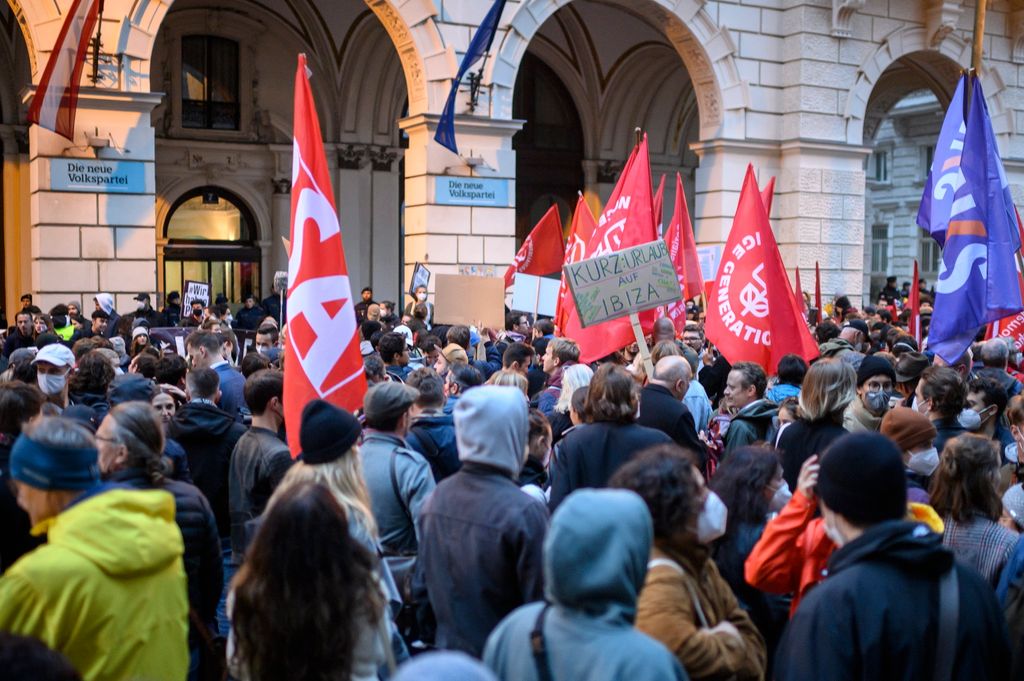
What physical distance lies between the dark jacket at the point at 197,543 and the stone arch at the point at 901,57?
17739mm

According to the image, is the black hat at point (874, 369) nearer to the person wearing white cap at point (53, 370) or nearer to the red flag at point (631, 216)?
the red flag at point (631, 216)

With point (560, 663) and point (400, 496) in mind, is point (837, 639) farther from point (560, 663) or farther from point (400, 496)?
point (400, 496)

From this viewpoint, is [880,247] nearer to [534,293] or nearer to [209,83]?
[209,83]

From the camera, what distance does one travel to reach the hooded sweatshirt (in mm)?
2912

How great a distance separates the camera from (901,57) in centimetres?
2170

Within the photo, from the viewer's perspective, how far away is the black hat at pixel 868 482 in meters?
3.08

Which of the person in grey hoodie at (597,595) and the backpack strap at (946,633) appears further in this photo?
the backpack strap at (946,633)

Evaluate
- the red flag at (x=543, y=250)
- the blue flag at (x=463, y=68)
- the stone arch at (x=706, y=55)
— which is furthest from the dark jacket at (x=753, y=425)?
the stone arch at (x=706, y=55)

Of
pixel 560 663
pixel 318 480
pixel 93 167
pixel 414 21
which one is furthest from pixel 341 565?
pixel 414 21

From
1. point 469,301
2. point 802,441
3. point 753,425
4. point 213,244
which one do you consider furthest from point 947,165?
point 213,244

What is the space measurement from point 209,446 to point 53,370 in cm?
138

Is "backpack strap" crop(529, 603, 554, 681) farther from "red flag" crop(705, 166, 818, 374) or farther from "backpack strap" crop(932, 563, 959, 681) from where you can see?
"red flag" crop(705, 166, 818, 374)

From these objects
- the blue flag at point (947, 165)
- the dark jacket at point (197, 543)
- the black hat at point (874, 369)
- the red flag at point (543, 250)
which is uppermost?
the blue flag at point (947, 165)

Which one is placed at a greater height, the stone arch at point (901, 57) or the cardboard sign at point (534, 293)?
the stone arch at point (901, 57)
